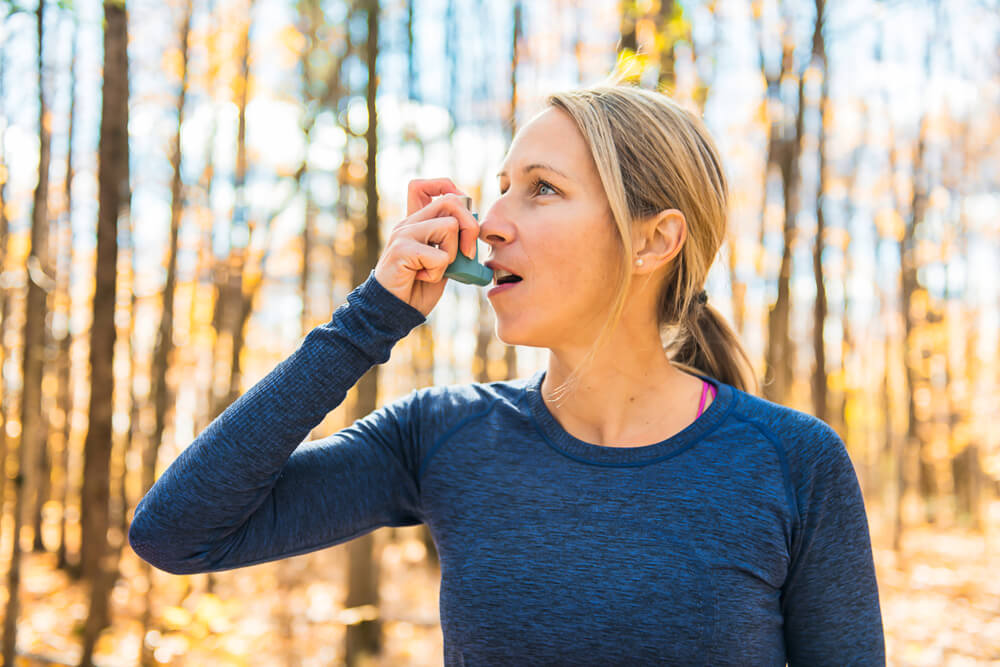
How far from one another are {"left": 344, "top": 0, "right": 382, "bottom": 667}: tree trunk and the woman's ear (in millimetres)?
4047

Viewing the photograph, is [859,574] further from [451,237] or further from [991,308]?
[991,308]

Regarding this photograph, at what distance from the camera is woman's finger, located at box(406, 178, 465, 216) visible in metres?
1.62

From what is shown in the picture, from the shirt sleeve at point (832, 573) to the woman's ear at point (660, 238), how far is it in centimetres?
51

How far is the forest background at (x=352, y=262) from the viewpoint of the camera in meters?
5.23

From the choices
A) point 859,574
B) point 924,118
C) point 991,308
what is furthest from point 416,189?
point 991,308

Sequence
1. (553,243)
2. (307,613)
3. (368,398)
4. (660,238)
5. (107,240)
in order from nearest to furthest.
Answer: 1. (553,243)
2. (660,238)
3. (107,240)
4. (368,398)
5. (307,613)

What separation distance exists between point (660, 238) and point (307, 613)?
9.57 metres

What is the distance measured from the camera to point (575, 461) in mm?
1492

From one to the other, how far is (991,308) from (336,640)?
20493 mm

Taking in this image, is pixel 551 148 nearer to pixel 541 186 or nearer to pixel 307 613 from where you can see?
pixel 541 186

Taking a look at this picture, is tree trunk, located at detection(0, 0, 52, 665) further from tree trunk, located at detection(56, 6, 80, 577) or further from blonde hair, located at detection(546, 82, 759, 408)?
blonde hair, located at detection(546, 82, 759, 408)

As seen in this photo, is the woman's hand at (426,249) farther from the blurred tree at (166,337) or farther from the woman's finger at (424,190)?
the blurred tree at (166,337)

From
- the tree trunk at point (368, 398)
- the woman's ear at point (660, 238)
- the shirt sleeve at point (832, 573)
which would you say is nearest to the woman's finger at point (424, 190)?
the woman's ear at point (660, 238)

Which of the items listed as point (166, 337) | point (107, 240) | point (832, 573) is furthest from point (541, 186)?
point (166, 337)
